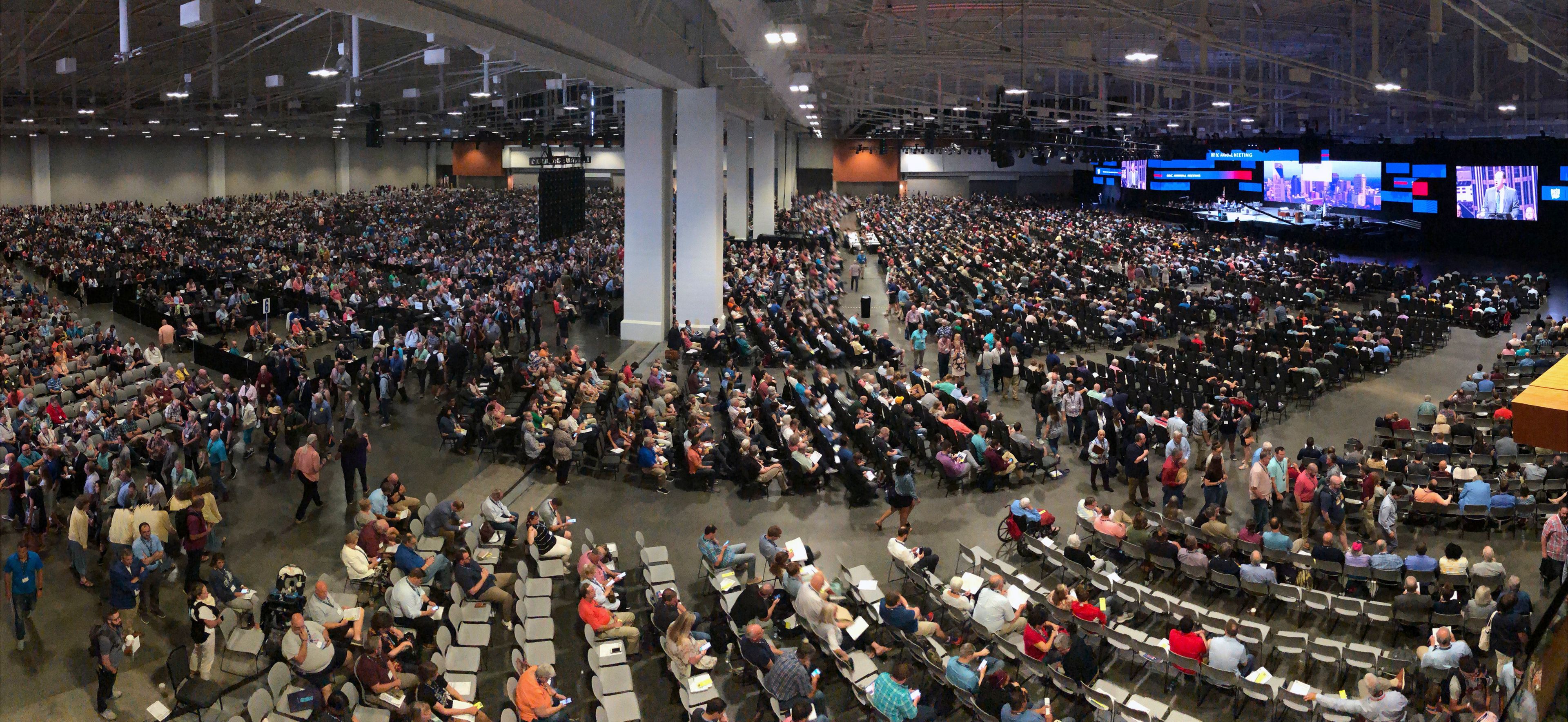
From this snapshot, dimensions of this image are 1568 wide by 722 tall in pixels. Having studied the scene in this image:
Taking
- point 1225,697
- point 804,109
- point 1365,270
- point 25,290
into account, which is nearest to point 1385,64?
point 1365,270

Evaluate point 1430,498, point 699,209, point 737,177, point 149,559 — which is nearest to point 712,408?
point 149,559

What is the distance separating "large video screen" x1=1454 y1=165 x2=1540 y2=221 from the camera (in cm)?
3397

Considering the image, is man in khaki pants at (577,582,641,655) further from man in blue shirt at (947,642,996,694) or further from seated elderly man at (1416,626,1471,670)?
seated elderly man at (1416,626,1471,670)

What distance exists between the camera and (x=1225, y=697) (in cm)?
852

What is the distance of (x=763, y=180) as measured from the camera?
42219 millimetres

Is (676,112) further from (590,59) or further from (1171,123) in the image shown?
(1171,123)

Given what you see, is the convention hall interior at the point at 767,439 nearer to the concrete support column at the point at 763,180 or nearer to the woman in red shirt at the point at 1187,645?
the woman in red shirt at the point at 1187,645

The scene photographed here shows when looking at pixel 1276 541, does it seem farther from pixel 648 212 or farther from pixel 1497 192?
pixel 1497 192

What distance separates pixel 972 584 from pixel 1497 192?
3431cm

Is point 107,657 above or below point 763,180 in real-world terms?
below

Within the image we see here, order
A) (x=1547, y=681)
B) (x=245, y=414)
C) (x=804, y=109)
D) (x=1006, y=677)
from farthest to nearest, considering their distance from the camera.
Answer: (x=804, y=109) < (x=245, y=414) < (x=1006, y=677) < (x=1547, y=681)

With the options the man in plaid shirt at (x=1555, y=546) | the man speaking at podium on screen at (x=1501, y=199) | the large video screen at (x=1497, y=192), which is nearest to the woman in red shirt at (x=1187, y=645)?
the man in plaid shirt at (x=1555, y=546)

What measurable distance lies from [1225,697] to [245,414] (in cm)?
1250

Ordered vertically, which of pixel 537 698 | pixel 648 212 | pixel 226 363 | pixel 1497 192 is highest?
pixel 1497 192
